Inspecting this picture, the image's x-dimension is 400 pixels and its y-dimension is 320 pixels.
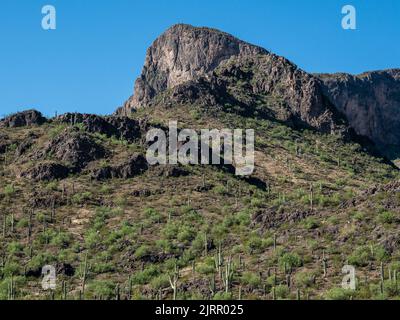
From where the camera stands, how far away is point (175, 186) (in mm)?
84938

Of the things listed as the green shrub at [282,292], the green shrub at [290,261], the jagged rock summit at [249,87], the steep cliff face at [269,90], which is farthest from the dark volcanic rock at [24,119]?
the green shrub at [282,292]

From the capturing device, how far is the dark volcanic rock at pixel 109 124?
101 m

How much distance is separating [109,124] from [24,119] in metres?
11.8

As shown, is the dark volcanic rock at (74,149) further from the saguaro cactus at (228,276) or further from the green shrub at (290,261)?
the green shrub at (290,261)

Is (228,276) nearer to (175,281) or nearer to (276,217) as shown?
(175,281)

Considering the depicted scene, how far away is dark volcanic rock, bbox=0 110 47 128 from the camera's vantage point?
104m

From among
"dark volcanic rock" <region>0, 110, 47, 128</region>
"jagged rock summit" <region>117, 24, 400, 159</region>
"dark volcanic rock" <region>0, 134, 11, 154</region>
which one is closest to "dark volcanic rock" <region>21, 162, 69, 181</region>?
"dark volcanic rock" <region>0, 134, 11, 154</region>

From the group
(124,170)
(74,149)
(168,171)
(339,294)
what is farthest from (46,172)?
(339,294)

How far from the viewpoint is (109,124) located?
340ft

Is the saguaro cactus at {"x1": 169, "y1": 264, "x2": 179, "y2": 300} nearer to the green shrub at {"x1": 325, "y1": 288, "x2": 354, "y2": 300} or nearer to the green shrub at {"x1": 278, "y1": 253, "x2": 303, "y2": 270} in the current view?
the green shrub at {"x1": 278, "y1": 253, "x2": 303, "y2": 270}

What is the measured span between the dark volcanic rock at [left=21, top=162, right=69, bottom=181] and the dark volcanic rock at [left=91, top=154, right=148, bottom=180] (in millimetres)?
3652
